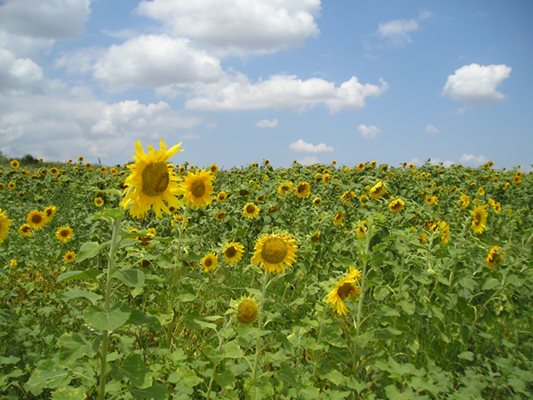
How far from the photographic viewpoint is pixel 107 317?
196 cm

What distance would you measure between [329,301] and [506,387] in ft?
4.10

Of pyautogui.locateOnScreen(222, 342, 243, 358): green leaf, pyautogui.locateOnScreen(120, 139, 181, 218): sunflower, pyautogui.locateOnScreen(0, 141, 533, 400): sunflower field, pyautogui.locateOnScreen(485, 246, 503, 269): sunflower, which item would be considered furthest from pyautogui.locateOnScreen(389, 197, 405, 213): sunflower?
pyautogui.locateOnScreen(120, 139, 181, 218): sunflower

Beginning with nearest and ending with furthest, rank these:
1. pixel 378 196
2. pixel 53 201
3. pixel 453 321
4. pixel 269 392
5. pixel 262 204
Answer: pixel 269 392
pixel 453 321
pixel 378 196
pixel 262 204
pixel 53 201

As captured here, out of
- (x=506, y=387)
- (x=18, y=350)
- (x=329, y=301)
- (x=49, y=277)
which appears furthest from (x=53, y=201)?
(x=506, y=387)

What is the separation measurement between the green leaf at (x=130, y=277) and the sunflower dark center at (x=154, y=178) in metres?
0.42

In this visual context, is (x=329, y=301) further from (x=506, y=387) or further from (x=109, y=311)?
(x=109, y=311)

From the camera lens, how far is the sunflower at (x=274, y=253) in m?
3.13

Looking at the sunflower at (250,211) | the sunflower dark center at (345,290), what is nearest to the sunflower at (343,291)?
the sunflower dark center at (345,290)

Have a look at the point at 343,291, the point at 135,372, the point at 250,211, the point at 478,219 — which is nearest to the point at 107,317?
the point at 135,372

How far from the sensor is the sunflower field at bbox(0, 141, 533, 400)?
224cm

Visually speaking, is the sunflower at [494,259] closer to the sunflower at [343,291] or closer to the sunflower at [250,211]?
the sunflower at [343,291]

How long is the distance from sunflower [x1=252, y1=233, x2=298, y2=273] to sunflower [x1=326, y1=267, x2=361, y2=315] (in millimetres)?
358

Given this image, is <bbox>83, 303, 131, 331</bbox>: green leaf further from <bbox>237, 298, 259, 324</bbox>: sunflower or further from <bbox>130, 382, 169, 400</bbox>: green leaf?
<bbox>237, 298, 259, 324</bbox>: sunflower

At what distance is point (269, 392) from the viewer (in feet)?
8.41
